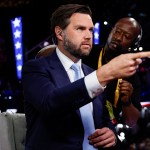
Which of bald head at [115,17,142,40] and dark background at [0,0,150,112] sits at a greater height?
bald head at [115,17,142,40]

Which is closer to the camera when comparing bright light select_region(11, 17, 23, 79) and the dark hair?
the dark hair

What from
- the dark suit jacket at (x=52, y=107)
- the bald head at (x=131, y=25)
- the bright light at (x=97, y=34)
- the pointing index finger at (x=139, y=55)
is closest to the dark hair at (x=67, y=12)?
the dark suit jacket at (x=52, y=107)

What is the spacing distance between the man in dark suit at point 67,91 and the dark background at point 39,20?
8.31m

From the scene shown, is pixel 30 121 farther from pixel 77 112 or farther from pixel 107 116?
pixel 107 116

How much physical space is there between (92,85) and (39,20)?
41.5 feet

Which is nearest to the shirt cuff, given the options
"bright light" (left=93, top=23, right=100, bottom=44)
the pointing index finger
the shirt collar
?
the pointing index finger

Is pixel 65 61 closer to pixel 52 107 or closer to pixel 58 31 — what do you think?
pixel 58 31

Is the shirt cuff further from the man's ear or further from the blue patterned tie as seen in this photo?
the man's ear

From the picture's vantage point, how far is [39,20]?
14148mm

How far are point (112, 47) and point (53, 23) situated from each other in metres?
1.15

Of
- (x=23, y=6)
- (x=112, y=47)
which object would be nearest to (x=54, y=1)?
(x=23, y=6)

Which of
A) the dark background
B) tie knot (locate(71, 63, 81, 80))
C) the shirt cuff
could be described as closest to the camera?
the shirt cuff

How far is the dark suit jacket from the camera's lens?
183 centimetres

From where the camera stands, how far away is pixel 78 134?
2119mm
